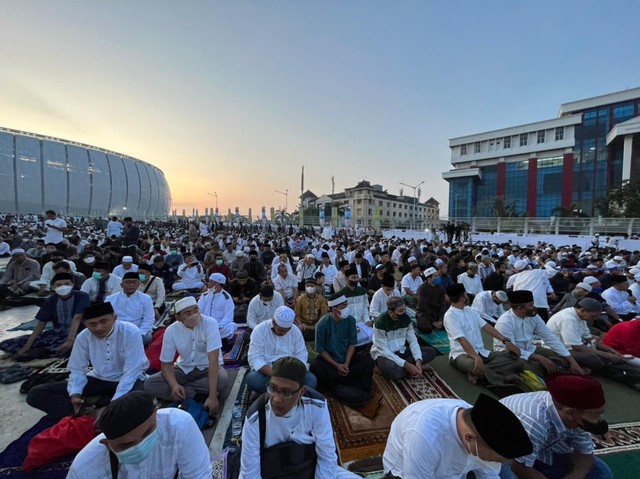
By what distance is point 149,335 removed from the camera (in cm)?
445

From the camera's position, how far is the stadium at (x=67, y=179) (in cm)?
5106

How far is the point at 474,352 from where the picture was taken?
3.81 m

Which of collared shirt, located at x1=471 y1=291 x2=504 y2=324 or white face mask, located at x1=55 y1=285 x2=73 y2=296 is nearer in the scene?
white face mask, located at x1=55 y1=285 x2=73 y2=296

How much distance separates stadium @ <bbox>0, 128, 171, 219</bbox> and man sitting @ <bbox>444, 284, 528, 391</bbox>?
69.7 metres

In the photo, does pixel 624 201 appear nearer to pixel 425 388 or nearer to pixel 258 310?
pixel 425 388

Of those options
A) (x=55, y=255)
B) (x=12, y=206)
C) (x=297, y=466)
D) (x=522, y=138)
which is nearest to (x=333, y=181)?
(x=522, y=138)

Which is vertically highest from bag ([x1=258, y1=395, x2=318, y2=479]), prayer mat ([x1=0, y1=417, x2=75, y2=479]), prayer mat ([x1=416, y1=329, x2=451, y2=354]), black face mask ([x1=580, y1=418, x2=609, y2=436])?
black face mask ([x1=580, y1=418, x2=609, y2=436])

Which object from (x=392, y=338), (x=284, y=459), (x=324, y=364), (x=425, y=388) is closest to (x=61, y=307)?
(x=324, y=364)

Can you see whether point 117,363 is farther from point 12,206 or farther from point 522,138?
point 12,206

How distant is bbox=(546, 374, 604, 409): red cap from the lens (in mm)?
1816

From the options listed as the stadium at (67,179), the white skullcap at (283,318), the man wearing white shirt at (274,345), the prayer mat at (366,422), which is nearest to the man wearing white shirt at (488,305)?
the prayer mat at (366,422)

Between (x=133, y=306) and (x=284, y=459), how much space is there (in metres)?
3.55

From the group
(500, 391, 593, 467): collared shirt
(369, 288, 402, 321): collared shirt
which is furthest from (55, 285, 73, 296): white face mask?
(500, 391, 593, 467): collared shirt

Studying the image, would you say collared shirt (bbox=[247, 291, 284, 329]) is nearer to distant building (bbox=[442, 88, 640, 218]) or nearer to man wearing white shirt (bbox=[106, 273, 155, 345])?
man wearing white shirt (bbox=[106, 273, 155, 345])
